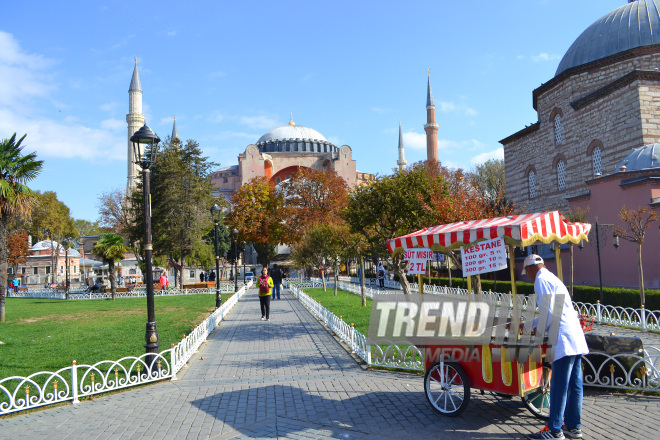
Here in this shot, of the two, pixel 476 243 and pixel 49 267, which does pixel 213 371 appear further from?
pixel 49 267

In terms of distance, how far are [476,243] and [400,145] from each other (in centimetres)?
6841

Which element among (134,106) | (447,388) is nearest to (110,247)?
(447,388)

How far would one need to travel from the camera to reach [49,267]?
49844mm

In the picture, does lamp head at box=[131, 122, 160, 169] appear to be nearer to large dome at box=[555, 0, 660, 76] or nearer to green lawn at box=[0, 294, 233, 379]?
green lawn at box=[0, 294, 233, 379]

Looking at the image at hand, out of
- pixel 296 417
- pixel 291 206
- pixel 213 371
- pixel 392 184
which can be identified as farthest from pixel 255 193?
pixel 296 417

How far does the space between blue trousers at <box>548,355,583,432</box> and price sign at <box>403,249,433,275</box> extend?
273cm

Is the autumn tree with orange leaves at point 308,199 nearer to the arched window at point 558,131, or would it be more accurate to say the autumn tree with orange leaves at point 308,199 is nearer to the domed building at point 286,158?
the domed building at point 286,158

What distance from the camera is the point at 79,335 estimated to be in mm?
11742

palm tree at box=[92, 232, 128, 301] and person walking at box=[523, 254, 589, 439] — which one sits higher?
palm tree at box=[92, 232, 128, 301]

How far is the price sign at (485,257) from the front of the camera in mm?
5043

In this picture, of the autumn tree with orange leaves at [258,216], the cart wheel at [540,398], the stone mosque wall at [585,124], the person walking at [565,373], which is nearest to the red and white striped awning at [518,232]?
the person walking at [565,373]

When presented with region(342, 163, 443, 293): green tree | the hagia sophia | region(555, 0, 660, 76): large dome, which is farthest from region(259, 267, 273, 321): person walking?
the hagia sophia

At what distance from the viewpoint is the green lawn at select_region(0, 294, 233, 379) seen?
28.2 feet

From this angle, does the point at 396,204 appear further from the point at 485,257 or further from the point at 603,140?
the point at 603,140
